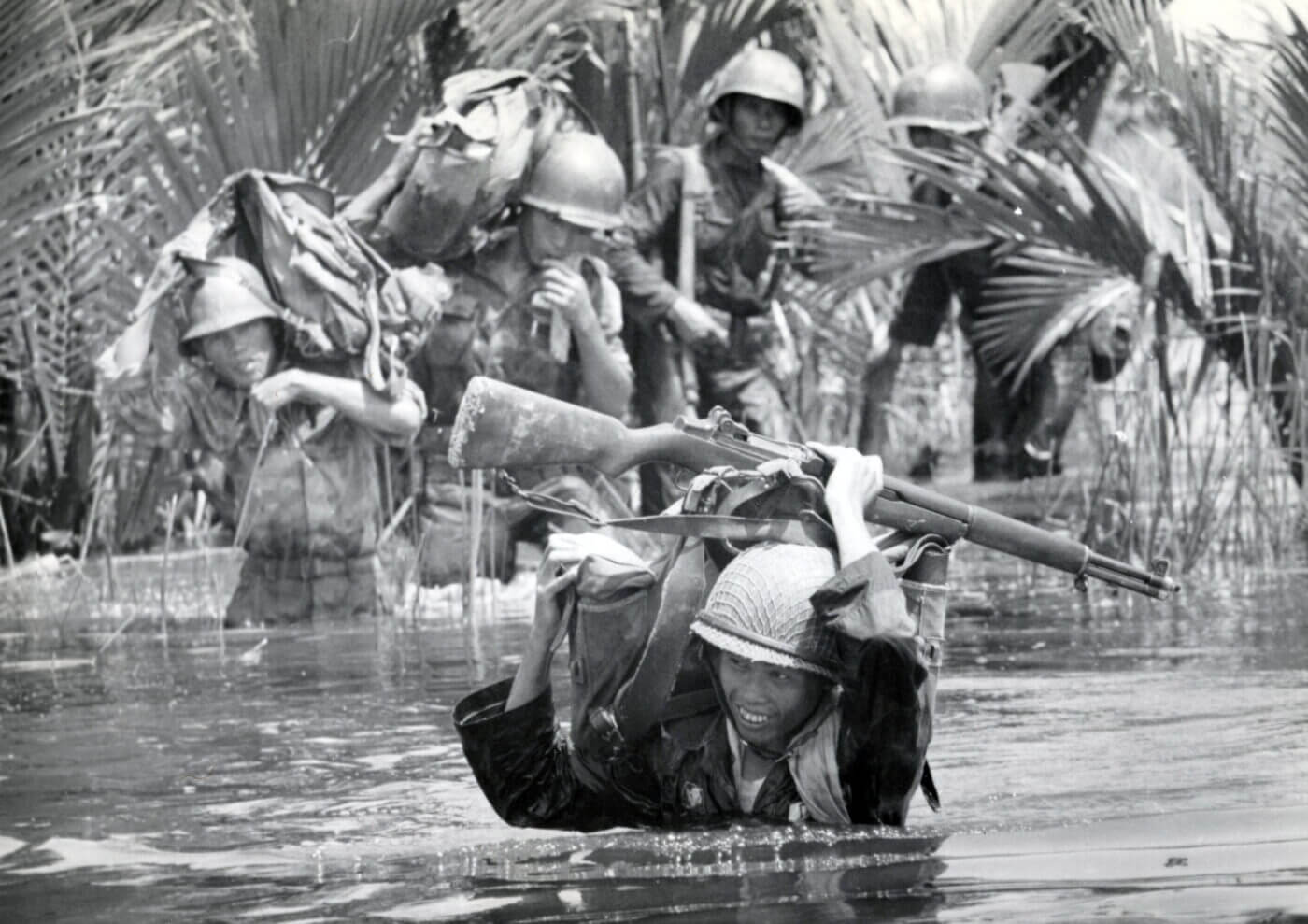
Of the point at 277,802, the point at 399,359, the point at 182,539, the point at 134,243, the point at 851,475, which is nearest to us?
the point at 851,475

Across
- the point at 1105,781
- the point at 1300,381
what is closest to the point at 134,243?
the point at 1300,381

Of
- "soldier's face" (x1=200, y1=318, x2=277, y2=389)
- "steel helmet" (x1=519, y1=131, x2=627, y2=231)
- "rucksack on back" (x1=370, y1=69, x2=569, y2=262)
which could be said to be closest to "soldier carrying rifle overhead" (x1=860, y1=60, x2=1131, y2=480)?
"steel helmet" (x1=519, y1=131, x2=627, y2=231)

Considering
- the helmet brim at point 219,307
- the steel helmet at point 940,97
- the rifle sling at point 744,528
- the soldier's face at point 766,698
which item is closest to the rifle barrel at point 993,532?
the rifle sling at point 744,528

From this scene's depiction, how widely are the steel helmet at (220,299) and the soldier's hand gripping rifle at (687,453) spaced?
16.3 ft

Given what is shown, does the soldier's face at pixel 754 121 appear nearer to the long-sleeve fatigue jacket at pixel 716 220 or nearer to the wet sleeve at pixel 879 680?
the long-sleeve fatigue jacket at pixel 716 220

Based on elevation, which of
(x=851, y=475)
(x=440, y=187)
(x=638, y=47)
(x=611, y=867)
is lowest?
(x=611, y=867)

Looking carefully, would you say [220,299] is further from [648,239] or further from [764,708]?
[764,708]

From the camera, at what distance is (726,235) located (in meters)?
13.6

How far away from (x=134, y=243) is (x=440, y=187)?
1.57 m

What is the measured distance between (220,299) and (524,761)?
16.7 feet

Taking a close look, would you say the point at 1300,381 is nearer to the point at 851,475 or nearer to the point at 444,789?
the point at 444,789

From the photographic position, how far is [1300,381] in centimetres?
1086

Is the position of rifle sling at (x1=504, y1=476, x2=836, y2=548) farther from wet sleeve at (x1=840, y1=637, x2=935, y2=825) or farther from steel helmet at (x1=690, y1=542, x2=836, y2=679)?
wet sleeve at (x1=840, y1=637, x2=935, y2=825)

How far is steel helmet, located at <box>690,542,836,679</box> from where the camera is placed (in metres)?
4.74
